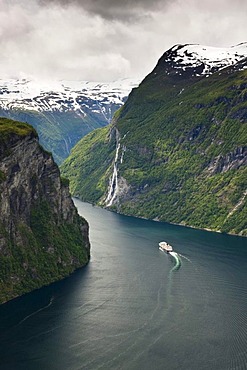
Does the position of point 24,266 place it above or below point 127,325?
above

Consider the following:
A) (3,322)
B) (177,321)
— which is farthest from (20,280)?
(177,321)

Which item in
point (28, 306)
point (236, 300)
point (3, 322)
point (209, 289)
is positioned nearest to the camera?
point (3, 322)

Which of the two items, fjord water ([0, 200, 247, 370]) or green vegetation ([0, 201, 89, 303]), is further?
green vegetation ([0, 201, 89, 303])

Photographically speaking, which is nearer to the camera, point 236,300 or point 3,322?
point 3,322

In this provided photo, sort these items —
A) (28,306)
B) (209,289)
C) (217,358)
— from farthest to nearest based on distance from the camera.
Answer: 1. (209,289)
2. (28,306)
3. (217,358)

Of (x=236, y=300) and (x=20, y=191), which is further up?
(x=20, y=191)

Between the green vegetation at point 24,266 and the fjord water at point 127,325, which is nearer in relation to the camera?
the fjord water at point 127,325

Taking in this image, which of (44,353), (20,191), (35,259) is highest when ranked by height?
(20,191)

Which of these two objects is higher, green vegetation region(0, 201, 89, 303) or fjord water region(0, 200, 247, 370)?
green vegetation region(0, 201, 89, 303)

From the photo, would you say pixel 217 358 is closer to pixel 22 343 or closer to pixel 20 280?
pixel 22 343

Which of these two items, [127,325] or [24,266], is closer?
[127,325]

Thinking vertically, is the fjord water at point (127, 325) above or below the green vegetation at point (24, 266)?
below
